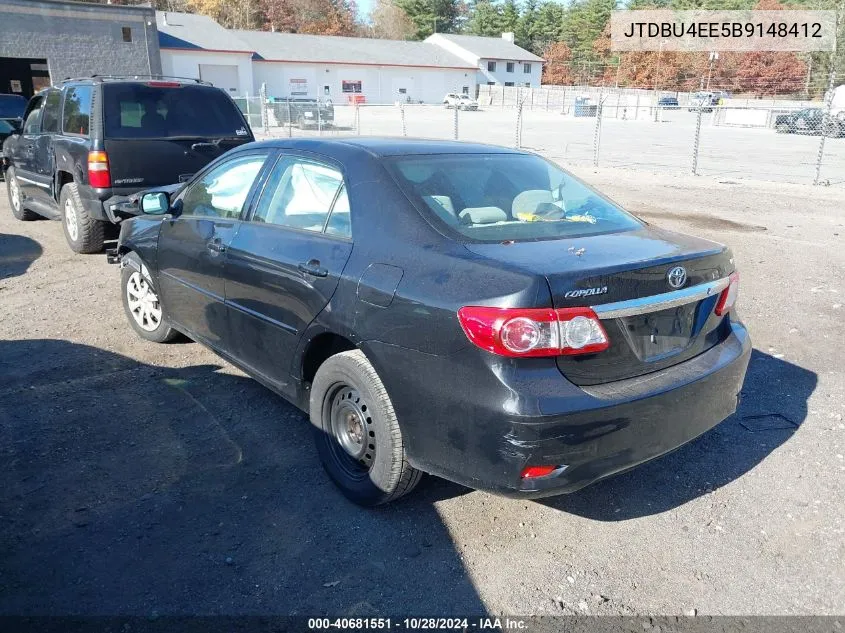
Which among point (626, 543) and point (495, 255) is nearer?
point (495, 255)

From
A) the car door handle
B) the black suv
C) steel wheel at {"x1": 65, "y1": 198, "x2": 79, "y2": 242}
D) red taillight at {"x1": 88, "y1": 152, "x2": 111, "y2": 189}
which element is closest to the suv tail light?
the car door handle

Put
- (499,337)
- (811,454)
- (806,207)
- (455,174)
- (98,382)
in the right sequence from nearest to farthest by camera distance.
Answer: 1. (499,337)
2. (455,174)
3. (811,454)
4. (98,382)
5. (806,207)

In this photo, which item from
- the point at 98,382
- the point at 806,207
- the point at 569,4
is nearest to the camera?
the point at 98,382

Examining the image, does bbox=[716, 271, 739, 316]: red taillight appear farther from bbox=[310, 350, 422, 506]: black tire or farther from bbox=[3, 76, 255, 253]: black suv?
bbox=[3, 76, 255, 253]: black suv

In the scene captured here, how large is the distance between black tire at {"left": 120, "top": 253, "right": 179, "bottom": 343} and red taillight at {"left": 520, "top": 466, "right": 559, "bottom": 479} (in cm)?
337

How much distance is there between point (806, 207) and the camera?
1215 centimetres

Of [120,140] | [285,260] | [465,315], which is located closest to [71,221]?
[120,140]

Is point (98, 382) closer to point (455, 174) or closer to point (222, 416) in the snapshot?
point (222, 416)

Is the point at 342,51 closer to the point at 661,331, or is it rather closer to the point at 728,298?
the point at 728,298

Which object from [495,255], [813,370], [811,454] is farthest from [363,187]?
[813,370]

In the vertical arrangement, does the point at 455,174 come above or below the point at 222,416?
above

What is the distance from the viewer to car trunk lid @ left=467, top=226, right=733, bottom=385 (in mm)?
2678

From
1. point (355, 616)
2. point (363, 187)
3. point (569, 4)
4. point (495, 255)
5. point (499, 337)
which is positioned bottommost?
point (355, 616)

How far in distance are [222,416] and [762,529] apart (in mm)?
3040
